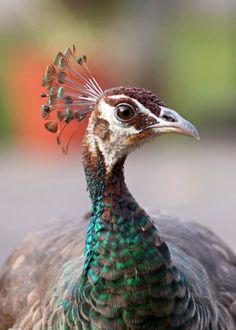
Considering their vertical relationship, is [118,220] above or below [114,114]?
below

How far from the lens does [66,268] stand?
96.0 inches

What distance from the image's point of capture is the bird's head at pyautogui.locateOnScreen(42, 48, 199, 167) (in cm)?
204

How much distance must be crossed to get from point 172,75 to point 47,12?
1.58 m

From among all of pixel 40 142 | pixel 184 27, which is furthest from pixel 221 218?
pixel 184 27

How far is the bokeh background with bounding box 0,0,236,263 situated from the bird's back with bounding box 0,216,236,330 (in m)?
1.75

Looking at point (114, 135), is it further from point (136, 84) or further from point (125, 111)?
point (136, 84)

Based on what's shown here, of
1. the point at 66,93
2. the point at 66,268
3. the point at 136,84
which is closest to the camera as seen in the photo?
the point at 66,93

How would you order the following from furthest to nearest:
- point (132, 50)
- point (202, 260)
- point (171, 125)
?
point (132, 50) < point (202, 260) < point (171, 125)

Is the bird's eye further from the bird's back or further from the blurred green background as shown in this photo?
the blurred green background

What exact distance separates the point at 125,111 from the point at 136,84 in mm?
6003

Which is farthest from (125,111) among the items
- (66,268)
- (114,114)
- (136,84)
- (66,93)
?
(136,84)

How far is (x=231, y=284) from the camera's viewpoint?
2.59m

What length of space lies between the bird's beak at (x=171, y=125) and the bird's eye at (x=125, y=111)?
69 millimetres

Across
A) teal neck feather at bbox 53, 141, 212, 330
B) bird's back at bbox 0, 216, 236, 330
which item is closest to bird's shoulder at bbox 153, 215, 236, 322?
bird's back at bbox 0, 216, 236, 330
